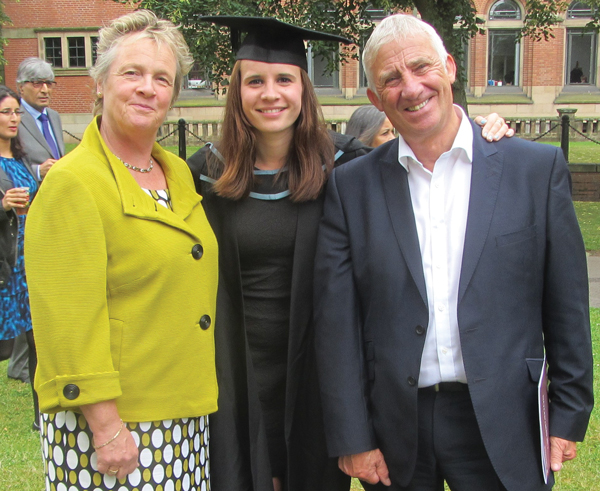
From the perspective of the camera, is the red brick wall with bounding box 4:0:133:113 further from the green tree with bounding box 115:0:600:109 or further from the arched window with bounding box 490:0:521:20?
the green tree with bounding box 115:0:600:109

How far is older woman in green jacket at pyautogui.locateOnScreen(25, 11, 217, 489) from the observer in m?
1.97

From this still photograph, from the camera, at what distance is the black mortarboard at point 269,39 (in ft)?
8.87

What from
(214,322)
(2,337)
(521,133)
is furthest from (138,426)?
(521,133)

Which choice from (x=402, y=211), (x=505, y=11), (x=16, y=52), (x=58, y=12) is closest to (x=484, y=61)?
(x=505, y=11)

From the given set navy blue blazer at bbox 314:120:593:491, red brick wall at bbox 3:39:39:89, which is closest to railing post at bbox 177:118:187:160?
navy blue blazer at bbox 314:120:593:491

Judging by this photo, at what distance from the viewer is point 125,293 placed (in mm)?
2084

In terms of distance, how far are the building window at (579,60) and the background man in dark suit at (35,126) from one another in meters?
27.8

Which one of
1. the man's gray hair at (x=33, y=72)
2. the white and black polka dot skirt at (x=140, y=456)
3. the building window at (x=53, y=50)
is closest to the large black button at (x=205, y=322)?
the white and black polka dot skirt at (x=140, y=456)

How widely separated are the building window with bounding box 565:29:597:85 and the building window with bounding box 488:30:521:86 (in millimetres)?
2200

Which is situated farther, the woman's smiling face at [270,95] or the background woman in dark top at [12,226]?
the background woman in dark top at [12,226]

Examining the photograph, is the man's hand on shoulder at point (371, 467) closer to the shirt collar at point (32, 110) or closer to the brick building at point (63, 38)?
the shirt collar at point (32, 110)

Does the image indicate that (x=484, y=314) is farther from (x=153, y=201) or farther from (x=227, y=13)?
(x=227, y=13)

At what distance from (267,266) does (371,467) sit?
871 millimetres

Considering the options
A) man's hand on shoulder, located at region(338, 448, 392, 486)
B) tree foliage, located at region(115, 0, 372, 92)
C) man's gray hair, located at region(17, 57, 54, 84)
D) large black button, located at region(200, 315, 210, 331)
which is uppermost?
tree foliage, located at region(115, 0, 372, 92)
